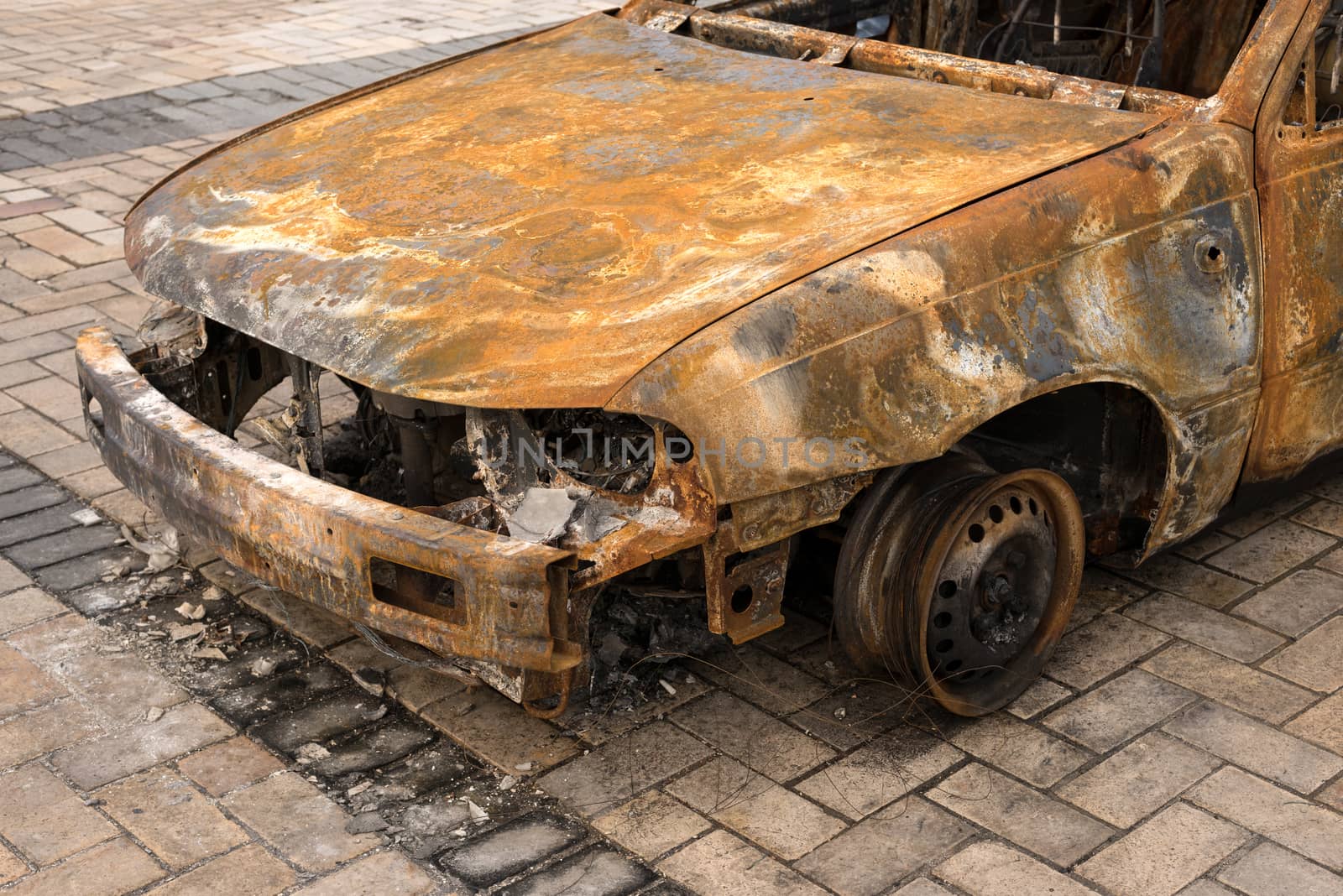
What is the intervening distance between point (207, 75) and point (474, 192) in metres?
7.05

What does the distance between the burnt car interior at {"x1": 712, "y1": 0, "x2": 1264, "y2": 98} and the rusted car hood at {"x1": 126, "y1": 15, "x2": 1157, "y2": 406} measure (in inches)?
34.7

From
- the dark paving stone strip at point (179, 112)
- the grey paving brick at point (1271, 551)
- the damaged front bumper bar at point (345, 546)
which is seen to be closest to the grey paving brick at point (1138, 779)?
the grey paving brick at point (1271, 551)

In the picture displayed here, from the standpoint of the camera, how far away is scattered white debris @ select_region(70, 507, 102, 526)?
4645 millimetres

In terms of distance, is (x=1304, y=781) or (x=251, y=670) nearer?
(x=1304, y=781)

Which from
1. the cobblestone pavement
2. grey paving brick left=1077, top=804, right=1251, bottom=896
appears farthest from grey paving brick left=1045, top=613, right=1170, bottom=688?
grey paving brick left=1077, top=804, right=1251, bottom=896

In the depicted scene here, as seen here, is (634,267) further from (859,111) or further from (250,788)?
(250,788)

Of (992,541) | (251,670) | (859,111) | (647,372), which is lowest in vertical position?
(251,670)

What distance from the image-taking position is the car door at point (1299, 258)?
3.67m

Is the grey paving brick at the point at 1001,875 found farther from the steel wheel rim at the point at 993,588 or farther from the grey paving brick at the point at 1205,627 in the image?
the grey paving brick at the point at 1205,627

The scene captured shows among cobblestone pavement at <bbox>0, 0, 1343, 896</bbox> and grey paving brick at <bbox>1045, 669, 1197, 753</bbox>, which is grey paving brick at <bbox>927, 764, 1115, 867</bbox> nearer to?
cobblestone pavement at <bbox>0, 0, 1343, 896</bbox>

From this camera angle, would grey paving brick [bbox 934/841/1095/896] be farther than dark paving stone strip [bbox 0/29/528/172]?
No

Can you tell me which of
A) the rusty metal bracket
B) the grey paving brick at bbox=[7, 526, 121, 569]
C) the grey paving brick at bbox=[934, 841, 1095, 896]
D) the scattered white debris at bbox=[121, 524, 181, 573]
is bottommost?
the grey paving brick at bbox=[7, 526, 121, 569]

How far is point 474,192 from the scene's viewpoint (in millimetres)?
3725

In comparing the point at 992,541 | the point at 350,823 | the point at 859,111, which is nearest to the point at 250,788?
the point at 350,823
